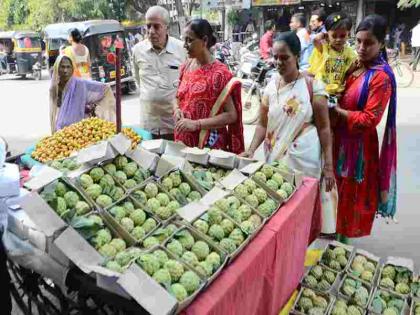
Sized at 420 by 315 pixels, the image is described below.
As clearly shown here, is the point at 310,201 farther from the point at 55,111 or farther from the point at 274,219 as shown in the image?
the point at 55,111

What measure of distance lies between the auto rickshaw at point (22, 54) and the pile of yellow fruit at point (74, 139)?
1432 cm

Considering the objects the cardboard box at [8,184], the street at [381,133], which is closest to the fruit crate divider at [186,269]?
the cardboard box at [8,184]

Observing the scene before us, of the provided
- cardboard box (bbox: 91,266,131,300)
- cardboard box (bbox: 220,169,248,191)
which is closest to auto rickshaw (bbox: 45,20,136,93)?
cardboard box (bbox: 220,169,248,191)

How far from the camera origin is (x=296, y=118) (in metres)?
2.52

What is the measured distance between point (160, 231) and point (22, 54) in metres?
16.7

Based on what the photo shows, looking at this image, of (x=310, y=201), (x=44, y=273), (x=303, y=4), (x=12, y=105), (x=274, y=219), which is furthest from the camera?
(x=303, y=4)

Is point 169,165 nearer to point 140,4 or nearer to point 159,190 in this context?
point 159,190

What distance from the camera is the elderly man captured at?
358cm

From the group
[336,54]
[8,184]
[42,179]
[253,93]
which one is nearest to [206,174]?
[42,179]

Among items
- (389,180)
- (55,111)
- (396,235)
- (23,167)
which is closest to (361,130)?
(389,180)

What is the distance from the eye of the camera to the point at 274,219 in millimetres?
2002

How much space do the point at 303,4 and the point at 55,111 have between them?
57.3ft

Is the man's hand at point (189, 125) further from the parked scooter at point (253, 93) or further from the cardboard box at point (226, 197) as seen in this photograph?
the parked scooter at point (253, 93)

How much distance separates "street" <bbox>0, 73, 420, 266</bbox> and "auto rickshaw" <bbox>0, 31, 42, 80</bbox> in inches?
61.8
